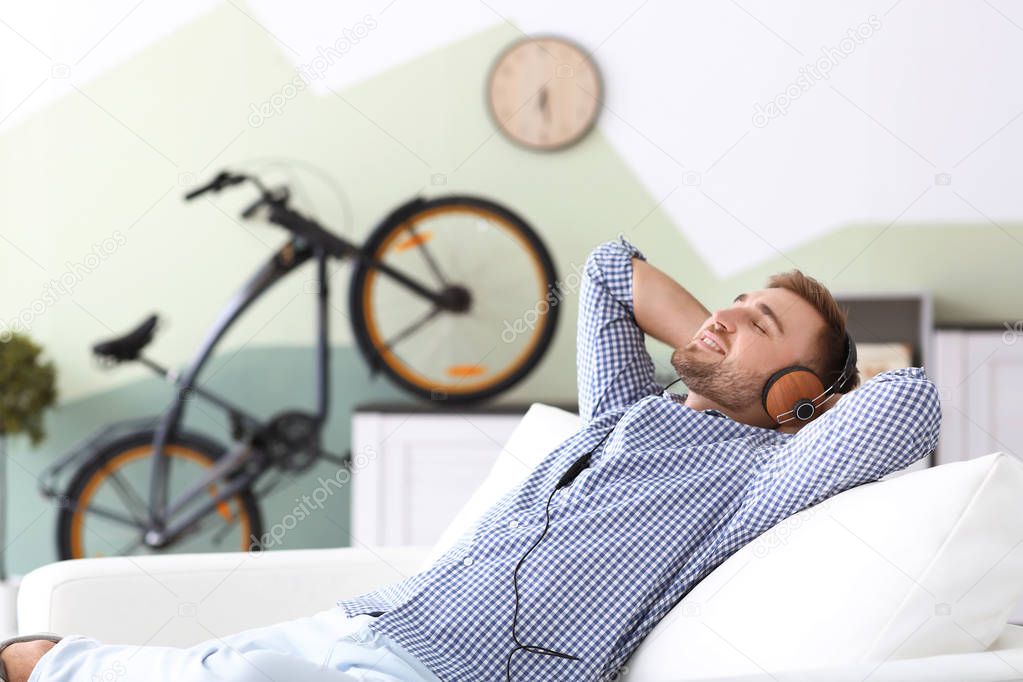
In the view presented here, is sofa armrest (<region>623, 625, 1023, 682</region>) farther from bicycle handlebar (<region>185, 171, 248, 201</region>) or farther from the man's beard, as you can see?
bicycle handlebar (<region>185, 171, 248, 201</region>)

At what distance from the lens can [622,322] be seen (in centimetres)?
180

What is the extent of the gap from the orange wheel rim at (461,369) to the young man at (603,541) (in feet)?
6.27

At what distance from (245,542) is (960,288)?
95.7 inches

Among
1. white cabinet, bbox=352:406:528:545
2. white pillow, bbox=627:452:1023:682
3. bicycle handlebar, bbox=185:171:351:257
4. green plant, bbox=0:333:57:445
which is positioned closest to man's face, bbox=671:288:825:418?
white pillow, bbox=627:452:1023:682

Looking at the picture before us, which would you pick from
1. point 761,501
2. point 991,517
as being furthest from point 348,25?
point 991,517

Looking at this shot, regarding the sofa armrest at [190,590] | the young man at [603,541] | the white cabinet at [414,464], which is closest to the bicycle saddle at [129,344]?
the white cabinet at [414,464]

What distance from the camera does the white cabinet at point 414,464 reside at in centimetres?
319

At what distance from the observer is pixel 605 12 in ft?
11.6

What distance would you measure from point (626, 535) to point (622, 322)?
0.51m

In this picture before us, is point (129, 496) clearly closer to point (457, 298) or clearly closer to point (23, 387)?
point (23, 387)

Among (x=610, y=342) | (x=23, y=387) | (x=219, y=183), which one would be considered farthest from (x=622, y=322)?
(x=23, y=387)

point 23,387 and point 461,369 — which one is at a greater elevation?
point 461,369

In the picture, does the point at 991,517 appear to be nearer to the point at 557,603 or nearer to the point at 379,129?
the point at 557,603

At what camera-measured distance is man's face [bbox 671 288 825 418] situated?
1.57 meters
